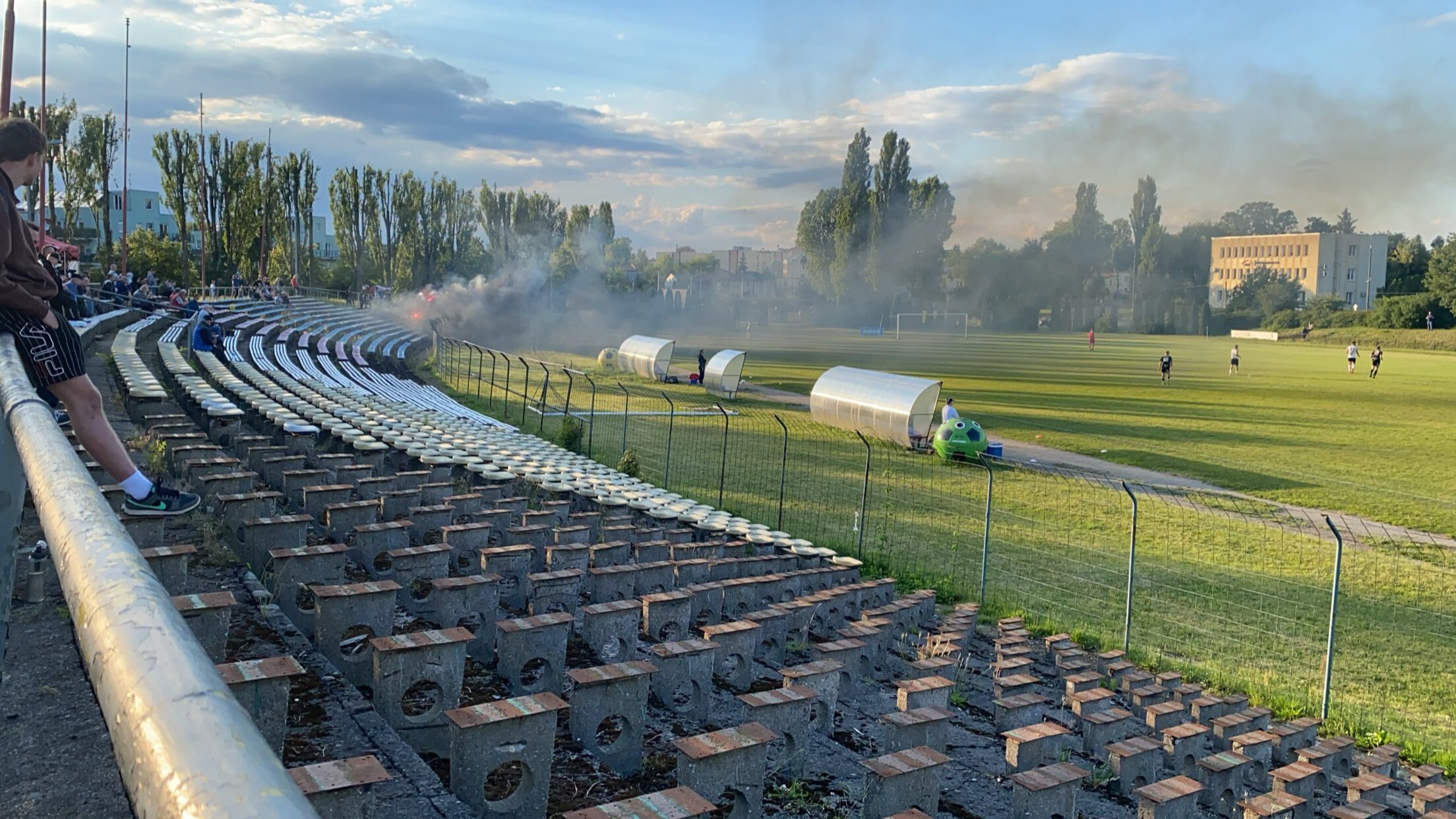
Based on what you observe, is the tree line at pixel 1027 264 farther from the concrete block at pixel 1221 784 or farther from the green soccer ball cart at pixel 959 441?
the concrete block at pixel 1221 784

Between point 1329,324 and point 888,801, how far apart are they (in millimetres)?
99870

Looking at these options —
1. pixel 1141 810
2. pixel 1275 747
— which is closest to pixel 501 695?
pixel 1141 810

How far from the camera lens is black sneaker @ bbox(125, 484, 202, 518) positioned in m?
3.96

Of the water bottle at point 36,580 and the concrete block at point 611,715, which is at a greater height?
the water bottle at point 36,580

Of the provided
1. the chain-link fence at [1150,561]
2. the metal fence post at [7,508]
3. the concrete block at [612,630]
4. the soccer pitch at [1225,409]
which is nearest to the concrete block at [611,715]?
the concrete block at [612,630]

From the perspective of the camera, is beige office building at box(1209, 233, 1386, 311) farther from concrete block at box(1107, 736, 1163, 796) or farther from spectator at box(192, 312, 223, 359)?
concrete block at box(1107, 736, 1163, 796)

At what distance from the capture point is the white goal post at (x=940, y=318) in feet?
317

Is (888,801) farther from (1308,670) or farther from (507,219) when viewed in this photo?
(507,219)

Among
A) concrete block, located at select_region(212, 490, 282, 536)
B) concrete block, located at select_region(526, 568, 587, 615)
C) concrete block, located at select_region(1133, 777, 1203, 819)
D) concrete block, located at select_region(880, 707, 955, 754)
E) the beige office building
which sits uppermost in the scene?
the beige office building

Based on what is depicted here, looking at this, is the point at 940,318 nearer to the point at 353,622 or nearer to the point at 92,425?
the point at 353,622

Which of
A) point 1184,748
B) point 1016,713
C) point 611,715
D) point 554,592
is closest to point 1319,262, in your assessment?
point 1184,748

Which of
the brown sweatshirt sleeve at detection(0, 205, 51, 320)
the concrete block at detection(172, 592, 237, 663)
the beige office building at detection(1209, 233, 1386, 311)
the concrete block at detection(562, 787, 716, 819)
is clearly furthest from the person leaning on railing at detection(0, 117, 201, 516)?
the beige office building at detection(1209, 233, 1386, 311)

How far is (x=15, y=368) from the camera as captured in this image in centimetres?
253

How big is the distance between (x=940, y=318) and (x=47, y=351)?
105 meters
